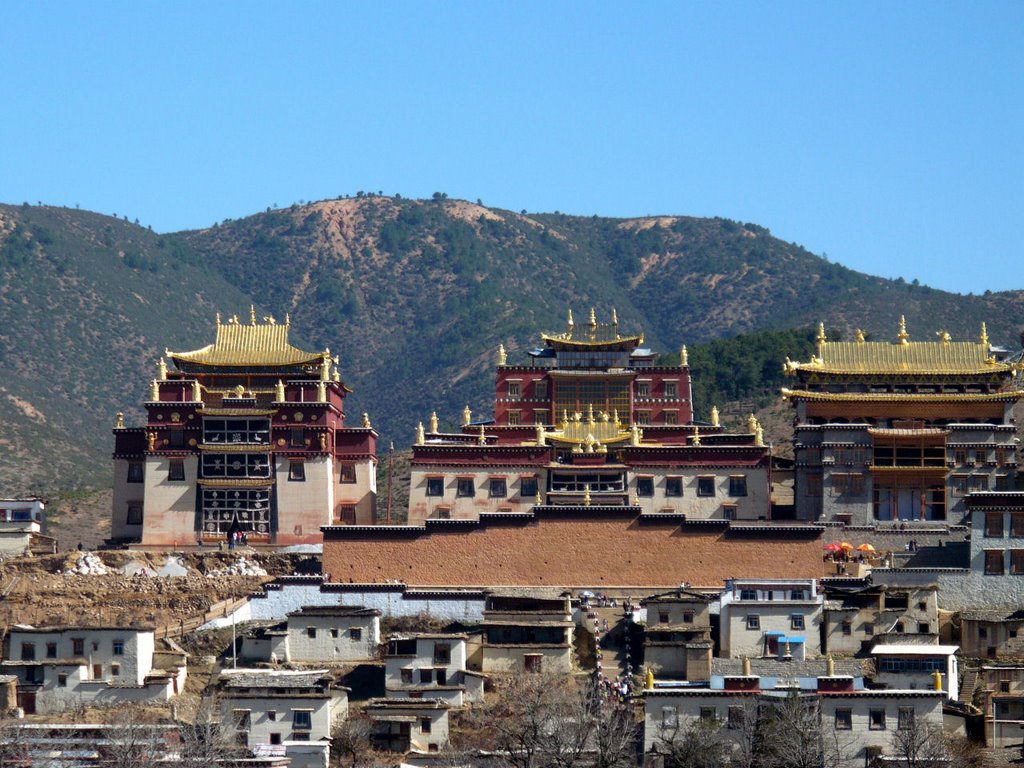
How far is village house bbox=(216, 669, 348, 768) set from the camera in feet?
264

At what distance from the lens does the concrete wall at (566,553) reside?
93875 mm

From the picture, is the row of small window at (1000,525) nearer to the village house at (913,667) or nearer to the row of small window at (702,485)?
the village house at (913,667)

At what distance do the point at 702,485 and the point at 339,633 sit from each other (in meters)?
19.6

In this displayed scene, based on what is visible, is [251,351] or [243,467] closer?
[243,467]

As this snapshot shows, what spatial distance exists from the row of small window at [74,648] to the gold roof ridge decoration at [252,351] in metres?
20.8

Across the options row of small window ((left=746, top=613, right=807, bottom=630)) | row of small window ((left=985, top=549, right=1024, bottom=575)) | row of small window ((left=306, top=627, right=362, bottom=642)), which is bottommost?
row of small window ((left=306, top=627, right=362, bottom=642))

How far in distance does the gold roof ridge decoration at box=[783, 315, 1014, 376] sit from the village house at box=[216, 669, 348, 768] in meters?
30.5

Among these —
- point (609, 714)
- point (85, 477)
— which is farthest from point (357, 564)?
point (85, 477)

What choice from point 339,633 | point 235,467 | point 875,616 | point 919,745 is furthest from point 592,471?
point 919,745

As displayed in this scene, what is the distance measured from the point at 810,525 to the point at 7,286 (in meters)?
112

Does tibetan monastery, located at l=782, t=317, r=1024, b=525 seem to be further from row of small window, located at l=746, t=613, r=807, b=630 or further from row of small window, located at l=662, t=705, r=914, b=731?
row of small window, located at l=662, t=705, r=914, b=731

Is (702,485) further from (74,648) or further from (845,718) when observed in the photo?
(74,648)

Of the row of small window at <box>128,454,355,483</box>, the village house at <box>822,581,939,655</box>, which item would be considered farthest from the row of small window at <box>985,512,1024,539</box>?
the row of small window at <box>128,454,355,483</box>

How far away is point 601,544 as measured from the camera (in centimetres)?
9456
